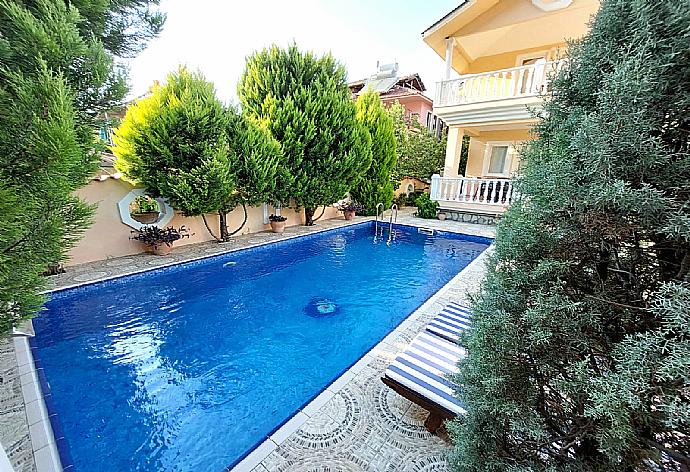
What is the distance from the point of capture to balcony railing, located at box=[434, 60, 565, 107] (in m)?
10.5

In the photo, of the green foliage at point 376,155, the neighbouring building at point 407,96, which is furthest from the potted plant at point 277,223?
the neighbouring building at point 407,96

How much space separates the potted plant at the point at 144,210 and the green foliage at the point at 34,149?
7.02 metres

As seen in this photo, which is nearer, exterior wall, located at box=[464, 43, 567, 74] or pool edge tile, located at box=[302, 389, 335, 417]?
pool edge tile, located at box=[302, 389, 335, 417]

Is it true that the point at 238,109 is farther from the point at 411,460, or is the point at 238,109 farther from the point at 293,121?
the point at 411,460

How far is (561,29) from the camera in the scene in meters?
11.5

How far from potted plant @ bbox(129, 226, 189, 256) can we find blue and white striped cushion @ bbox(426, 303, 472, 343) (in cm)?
804

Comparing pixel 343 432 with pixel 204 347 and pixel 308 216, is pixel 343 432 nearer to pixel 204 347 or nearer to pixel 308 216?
pixel 204 347

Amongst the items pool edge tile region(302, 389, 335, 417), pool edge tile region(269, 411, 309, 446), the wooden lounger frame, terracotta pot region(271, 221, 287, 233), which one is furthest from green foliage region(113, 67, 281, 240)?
the wooden lounger frame

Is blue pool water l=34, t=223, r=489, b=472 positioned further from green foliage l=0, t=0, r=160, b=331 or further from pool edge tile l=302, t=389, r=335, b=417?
green foliage l=0, t=0, r=160, b=331

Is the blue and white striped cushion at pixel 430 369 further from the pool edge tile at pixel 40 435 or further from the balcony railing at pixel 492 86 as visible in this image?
the balcony railing at pixel 492 86

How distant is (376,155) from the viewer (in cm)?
1477

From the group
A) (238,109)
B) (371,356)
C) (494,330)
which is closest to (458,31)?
(238,109)

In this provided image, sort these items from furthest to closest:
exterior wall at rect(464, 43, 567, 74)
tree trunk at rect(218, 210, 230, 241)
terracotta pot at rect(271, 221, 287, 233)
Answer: exterior wall at rect(464, 43, 567, 74), terracotta pot at rect(271, 221, 287, 233), tree trunk at rect(218, 210, 230, 241)

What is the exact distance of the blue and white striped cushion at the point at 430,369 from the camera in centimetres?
285
